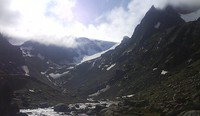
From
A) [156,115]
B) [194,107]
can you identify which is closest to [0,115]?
[156,115]

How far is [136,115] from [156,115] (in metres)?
15.5

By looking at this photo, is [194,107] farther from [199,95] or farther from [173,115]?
[199,95]

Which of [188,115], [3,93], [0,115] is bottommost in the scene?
[188,115]

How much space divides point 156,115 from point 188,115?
57244 mm

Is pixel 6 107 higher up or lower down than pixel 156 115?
higher up

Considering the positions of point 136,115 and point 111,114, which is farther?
point 111,114

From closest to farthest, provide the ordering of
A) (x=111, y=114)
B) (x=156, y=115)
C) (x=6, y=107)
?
(x=156, y=115) < (x=111, y=114) < (x=6, y=107)

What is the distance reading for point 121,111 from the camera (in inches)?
7156

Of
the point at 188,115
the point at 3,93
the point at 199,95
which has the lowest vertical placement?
the point at 188,115

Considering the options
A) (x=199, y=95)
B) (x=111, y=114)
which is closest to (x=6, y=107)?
(x=111, y=114)

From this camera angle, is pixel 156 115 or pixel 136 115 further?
pixel 136 115

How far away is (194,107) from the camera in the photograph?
11119cm

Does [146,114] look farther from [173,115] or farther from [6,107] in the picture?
[6,107]

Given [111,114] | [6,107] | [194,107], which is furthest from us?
[6,107]
